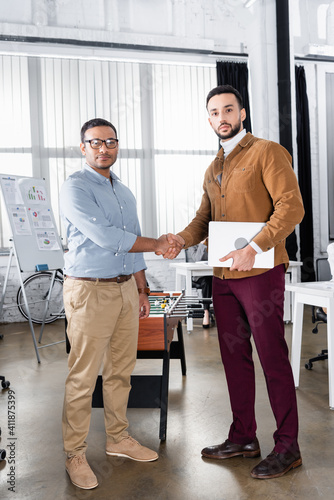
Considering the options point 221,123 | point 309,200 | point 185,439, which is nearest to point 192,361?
point 185,439

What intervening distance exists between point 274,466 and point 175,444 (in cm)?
61

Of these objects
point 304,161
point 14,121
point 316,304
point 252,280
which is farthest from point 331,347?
point 14,121

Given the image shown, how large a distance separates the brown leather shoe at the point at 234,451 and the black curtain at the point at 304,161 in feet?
18.4

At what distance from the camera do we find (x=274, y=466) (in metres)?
2.10

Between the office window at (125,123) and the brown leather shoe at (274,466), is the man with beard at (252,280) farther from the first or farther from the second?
the office window at (125,123)

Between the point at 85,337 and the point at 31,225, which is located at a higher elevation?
the point at 31,225

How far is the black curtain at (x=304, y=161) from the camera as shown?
755cm

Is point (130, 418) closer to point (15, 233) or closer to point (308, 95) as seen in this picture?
point (15, 233)

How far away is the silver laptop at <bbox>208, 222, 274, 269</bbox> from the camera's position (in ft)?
6.77

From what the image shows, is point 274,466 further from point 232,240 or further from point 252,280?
point 232,240

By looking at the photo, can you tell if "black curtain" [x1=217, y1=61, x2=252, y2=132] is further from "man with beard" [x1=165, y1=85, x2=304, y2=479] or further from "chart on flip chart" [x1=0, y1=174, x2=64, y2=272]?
"man with beard" [x1=165, y1=85, x2=304, y2=479]

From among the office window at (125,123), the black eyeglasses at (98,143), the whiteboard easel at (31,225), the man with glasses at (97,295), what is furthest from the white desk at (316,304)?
the office window at (125,123)

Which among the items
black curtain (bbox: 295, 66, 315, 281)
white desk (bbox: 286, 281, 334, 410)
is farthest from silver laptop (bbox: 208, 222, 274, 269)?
black curtain (bbox: 295, 66, 315, 281)

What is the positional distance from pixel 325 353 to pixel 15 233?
3.10 metres
